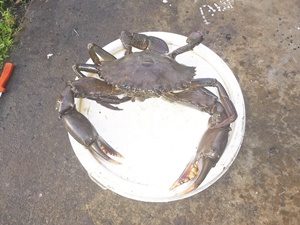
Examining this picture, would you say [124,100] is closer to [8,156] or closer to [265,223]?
[8,156]

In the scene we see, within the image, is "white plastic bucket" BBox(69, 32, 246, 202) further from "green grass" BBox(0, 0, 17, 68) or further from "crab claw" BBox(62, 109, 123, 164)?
"green grass" BBox(0, 0, 17, 68)

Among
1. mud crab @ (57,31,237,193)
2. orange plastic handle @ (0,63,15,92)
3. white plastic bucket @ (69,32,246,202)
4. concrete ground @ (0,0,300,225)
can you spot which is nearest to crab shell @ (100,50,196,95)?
mud crab @ (57,31,237,193)

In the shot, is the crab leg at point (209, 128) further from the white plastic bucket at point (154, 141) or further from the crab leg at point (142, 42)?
the crab leg at point (142, 42)

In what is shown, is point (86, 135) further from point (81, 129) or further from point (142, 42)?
point (142, 42)

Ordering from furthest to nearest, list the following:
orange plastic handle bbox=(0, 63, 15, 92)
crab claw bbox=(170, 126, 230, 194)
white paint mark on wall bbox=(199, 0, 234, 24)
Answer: white paint mark on wall bbox=(199, 0, 234, 24), orange plastic handle bbox=(0, 63, 15, 92), crab claw bbox=(170, 126, 230, 194)

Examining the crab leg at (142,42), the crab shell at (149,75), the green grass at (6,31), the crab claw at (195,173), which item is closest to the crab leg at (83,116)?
the crab shell at (149,75)

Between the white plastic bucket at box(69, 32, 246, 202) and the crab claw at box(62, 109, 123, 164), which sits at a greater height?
the crab claw at box(62, 109, 123, 164)
